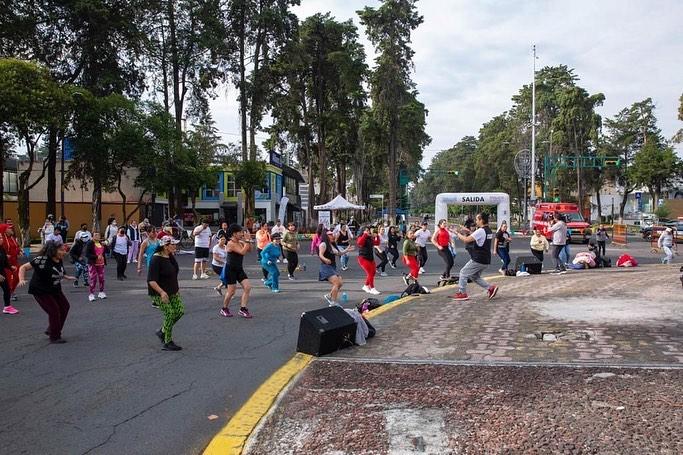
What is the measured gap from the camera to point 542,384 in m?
5.44

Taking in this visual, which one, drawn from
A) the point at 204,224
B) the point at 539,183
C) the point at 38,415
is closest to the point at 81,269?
the point at 204,224

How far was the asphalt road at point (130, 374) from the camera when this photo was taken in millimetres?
4605

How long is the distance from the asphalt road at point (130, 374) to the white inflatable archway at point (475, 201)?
89.3ft

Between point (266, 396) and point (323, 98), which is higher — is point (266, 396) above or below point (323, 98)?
below

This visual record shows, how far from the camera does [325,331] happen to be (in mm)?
6867

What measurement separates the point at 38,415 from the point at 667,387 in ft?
17.8

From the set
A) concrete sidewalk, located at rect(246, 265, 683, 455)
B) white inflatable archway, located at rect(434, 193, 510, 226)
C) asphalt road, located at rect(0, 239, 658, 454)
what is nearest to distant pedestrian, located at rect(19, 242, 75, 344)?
asphalt road, located at rect(0, 239, 658, 454)

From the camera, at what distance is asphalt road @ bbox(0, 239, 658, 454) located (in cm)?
461

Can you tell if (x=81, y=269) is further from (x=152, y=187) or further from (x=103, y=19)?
(x=103, y=19)

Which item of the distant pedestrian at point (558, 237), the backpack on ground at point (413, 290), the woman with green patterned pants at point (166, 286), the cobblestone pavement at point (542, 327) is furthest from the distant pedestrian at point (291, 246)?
the woman with green patterned pants at point (166, 286)

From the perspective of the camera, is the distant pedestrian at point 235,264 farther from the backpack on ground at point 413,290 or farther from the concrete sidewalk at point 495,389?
the backpack on ground at point 413,290

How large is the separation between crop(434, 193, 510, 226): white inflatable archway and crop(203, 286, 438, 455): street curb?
103 feet

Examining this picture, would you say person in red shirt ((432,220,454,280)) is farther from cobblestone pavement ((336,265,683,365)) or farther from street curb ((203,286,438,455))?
street curb ((203,286,438,455))

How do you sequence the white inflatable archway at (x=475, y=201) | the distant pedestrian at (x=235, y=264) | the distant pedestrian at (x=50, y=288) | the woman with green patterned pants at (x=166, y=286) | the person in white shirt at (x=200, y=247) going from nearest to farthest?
the woman with green patterned pants at (x=166, y=286) < the distant pedestrian at (x=50, y=288) < the distant pedestrian at (x=235, y=264) < the person in white shirt at (x=200, y=247) < the white inflatable archway at (x=475, y=201)
